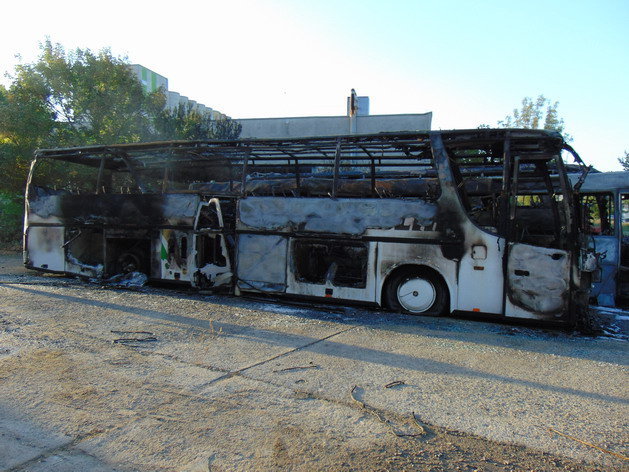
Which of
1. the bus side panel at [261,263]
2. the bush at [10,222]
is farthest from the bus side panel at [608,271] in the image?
the bush at [10,222]

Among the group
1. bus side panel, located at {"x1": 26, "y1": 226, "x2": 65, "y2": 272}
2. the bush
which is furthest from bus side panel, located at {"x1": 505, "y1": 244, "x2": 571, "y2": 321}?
the bush

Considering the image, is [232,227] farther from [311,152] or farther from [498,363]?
[498,363]

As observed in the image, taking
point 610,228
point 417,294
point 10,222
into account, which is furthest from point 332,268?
point 10,222

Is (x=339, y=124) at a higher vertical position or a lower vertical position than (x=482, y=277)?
higher

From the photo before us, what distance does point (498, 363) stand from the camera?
4781 mm

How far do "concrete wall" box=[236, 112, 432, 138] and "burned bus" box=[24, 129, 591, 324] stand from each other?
717 inches

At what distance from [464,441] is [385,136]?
5233 millimetres

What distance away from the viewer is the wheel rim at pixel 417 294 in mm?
6973

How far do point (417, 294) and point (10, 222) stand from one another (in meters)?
18.6

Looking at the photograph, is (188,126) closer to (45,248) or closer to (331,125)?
(331,125)

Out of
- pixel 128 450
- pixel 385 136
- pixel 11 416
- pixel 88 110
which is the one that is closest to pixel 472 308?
pixel 385 136

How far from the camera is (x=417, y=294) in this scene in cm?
703

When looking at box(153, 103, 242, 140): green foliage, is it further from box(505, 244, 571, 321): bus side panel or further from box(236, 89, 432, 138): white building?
box(505, 244, 571, 321): bus side panel

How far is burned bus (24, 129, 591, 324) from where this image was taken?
20.9 feet
